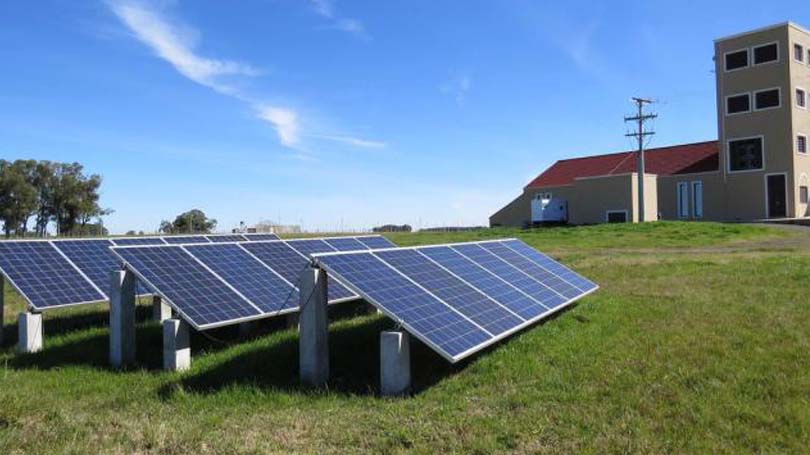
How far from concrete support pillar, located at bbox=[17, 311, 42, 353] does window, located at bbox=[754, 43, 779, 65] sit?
5068 centimetres

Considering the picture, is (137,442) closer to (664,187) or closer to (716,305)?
(716,305)

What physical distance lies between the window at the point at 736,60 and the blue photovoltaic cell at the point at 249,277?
1897 inches

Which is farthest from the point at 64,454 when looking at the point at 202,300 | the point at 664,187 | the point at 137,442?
the point at 664,187

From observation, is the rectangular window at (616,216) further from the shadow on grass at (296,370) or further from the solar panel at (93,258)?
the shadow on grass at (296,370)

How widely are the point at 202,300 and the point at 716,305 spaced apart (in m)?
8.19

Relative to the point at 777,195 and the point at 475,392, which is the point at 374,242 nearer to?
the point at 475,392

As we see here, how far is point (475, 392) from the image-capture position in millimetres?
6992

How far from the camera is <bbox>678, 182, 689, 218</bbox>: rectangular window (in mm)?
53750

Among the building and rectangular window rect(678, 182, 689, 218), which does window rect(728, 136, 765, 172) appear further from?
rectangular window rect(678, 182, 689, 218)

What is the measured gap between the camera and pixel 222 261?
10781 mm

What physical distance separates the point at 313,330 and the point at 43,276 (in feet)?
20.4

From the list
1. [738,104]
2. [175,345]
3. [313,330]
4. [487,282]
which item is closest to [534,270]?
[487,282]

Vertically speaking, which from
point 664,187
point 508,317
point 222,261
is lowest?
point 508,317

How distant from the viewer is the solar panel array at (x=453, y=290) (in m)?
7.13
